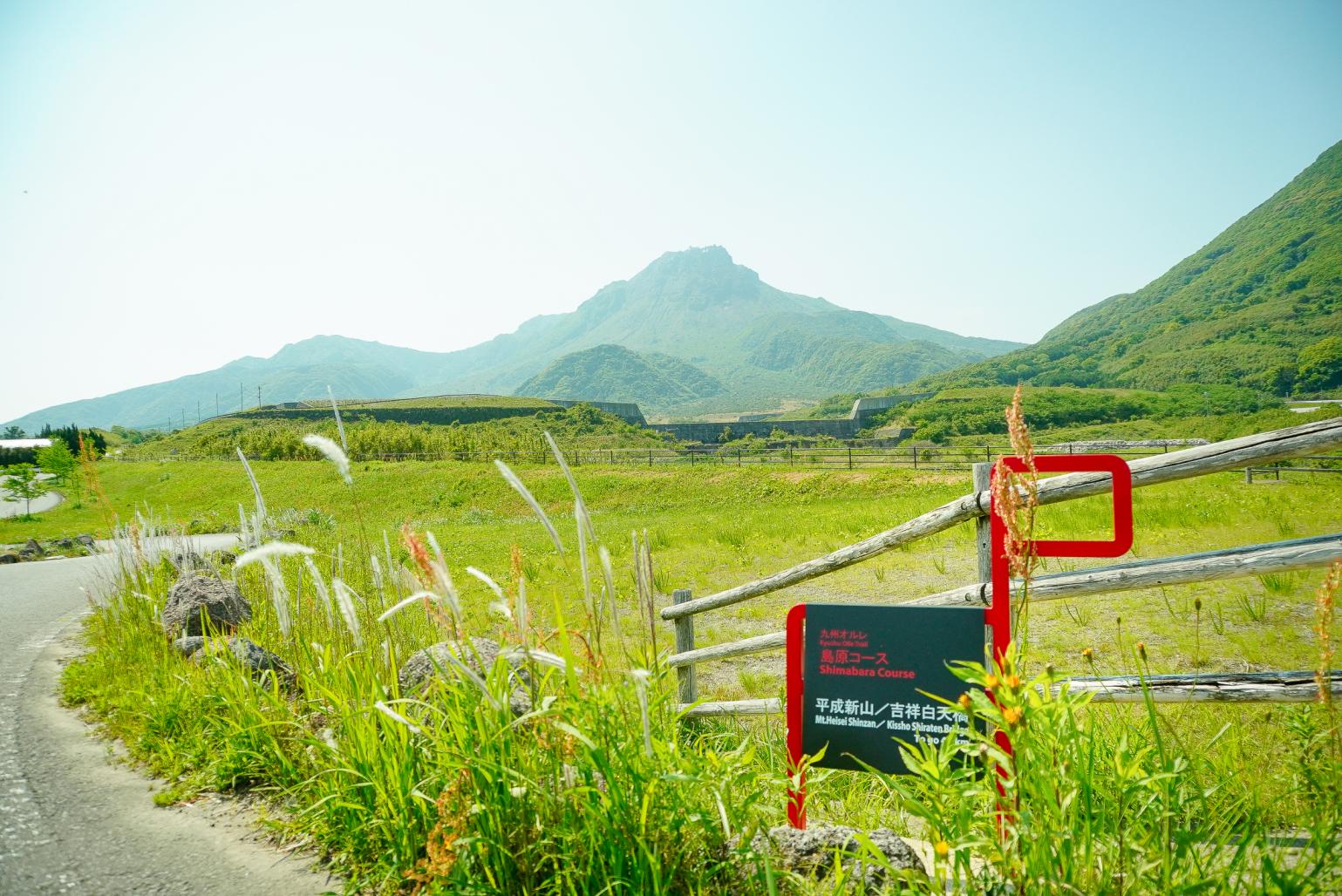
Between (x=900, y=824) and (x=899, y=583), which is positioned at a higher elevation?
(x=900, y=824)

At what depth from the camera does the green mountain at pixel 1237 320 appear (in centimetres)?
9344

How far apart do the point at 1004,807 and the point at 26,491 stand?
33.2m

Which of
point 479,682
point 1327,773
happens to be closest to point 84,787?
point 479,682

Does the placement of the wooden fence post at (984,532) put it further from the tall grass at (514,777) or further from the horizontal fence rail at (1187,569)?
the tall grass at (514,777)

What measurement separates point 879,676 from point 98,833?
3.24 m

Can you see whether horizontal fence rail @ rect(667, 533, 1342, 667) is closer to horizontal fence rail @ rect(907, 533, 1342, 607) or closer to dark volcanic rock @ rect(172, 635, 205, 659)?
horizontal fence rail @ rect(907, 533, 1342, 607)

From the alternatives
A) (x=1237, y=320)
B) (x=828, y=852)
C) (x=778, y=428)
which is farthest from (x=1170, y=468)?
(x=1237, y=320)

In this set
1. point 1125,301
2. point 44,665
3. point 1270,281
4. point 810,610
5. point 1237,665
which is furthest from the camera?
point 1125,301

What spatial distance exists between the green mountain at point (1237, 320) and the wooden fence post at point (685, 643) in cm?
10892

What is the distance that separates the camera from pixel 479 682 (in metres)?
1.87

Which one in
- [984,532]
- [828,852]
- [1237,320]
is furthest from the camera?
[1237,320]

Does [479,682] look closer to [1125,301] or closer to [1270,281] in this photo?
[1270,281]

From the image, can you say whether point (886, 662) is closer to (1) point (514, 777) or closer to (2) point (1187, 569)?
(2) point (1187, 569)

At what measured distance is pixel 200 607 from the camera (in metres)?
5.20
